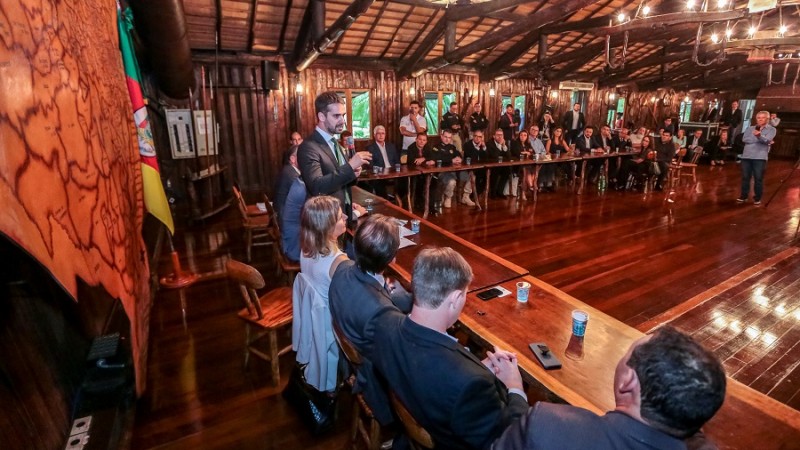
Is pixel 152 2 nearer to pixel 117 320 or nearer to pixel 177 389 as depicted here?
pixel 117 320

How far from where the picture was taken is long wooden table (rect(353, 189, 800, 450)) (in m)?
1.30

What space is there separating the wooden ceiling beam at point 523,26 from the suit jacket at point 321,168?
567 cm

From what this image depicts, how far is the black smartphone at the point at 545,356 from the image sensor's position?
160cm

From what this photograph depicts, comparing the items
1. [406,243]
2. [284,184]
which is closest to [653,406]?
[406,243]

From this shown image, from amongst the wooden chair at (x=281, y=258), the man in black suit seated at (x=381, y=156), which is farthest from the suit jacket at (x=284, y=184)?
the man in black suit seated at (x=381, y=156)

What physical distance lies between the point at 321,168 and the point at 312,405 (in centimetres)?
157

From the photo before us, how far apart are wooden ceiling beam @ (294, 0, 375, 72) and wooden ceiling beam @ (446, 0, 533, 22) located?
2.13m

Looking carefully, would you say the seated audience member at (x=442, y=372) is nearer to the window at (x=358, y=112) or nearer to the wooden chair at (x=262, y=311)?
the wooden chair at (x=262, y=311)

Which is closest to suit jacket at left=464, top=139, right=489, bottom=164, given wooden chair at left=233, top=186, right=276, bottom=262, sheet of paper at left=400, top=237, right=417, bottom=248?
wooden chair at left=233, top=186, right=276, bottom=262

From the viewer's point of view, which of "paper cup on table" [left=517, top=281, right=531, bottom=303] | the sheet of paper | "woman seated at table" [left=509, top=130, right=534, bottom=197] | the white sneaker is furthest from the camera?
"woman seated at table" [left=509, top=130, right=534, bottom=197]

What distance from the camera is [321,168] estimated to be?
280 centimetres

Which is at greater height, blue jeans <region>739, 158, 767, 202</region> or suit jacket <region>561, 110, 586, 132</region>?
suit jacket <region>561, 110, 586, 132</region>

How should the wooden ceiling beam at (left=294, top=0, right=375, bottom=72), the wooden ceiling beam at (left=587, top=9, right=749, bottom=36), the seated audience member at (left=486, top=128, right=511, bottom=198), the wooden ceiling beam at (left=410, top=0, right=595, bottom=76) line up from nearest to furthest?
the wooden ceiling beam at (left=294, top=0, right=375, bottom=72) → the wooden ceiling beam at (left=587, top=9, right=749, bottom=36) → the wooden ceiling beam at (left=410, top=0, right=595, bottom=76) → the seated audience member at (left=486, top=128, right=511, bottom=198)

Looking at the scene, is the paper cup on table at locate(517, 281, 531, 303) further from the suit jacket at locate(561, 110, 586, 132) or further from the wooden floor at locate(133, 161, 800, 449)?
the suit jacket at locate(561, 110, 586, 132)
